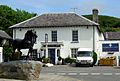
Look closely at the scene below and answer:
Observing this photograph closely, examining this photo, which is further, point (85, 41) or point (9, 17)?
point (9, 17)

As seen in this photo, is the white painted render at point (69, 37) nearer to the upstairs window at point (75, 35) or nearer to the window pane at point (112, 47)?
the upstairs window at point (75, 35)

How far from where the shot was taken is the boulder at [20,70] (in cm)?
2202

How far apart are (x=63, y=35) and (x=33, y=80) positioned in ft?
117

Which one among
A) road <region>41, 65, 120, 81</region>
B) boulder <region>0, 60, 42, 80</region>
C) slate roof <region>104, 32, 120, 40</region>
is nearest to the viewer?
boulder <region>0, 60, 42, 80</region>

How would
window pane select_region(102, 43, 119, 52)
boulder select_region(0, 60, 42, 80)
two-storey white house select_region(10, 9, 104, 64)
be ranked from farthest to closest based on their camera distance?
1. window pane select_region(102, 43, 119, 52)
2. two-storey white house select_region(10, 9, 104, 64)
3. boulder select_region(0, 60, 42, 80)

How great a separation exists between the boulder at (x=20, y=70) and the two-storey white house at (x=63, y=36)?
34.0 meters

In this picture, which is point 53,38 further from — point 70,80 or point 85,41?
point 70,80

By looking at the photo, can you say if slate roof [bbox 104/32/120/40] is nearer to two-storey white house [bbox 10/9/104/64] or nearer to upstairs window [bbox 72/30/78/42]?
two-storey white house [bbox 10/9/104/64]

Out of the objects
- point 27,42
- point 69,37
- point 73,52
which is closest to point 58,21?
point 69,37

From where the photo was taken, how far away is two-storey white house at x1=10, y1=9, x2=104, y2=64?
5681 cm

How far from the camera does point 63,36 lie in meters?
57.5

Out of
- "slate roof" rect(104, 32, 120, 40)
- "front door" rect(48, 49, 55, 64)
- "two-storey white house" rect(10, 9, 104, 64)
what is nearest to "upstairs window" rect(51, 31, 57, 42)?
"two-storey white house" rect(10, 9, 104, 64)

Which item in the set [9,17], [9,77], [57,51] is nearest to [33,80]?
[9,77]

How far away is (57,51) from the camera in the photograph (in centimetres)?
5728
